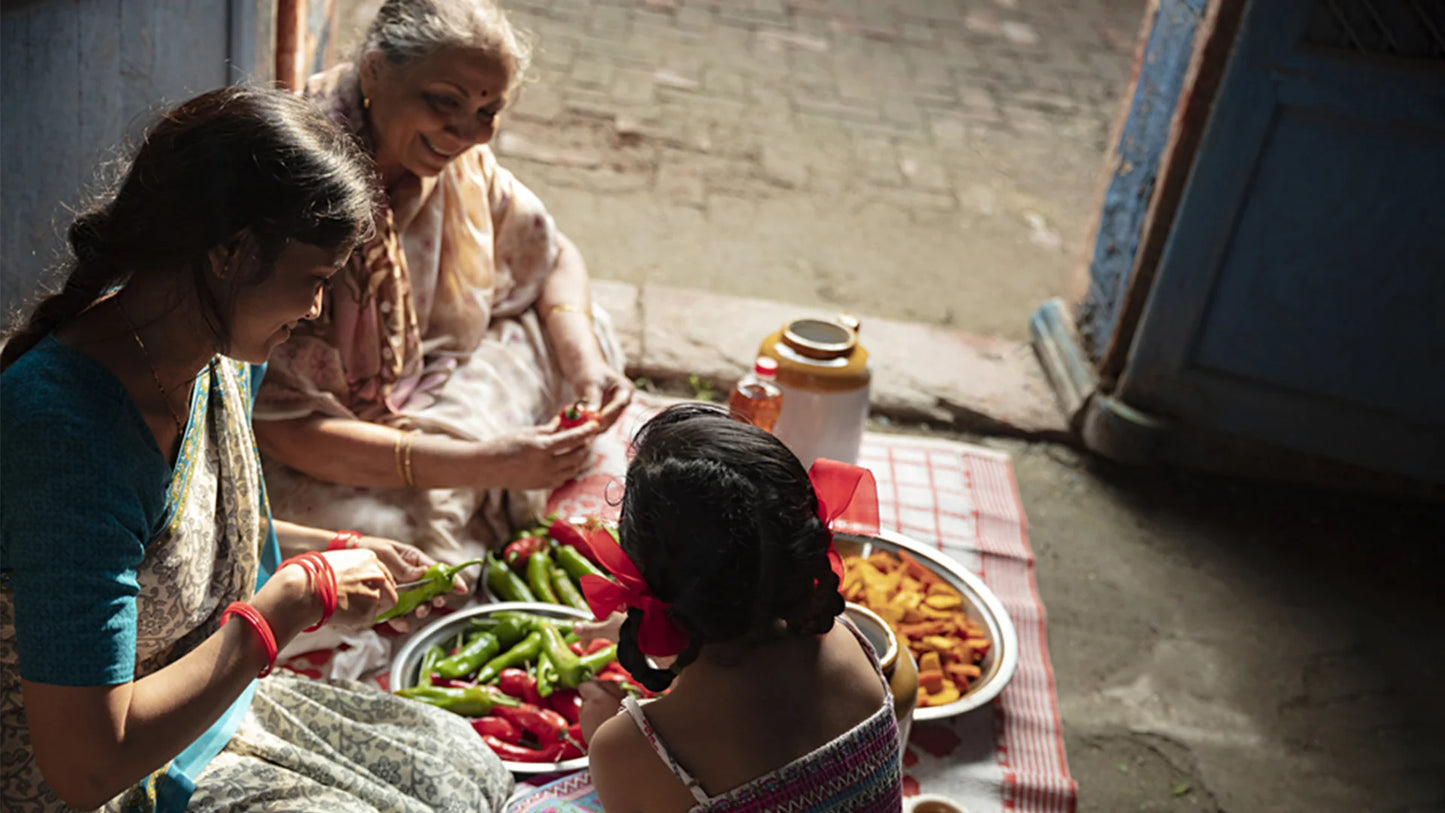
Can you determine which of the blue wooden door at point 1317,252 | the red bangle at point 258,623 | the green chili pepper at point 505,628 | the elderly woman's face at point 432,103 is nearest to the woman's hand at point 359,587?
the red bangle at point 258,623

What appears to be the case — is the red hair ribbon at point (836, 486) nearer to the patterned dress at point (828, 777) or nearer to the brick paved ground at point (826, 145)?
the patterned dress at point (828, 777)

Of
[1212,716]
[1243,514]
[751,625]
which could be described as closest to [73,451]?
[751,625]

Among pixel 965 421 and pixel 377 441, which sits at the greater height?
pixel 377 441

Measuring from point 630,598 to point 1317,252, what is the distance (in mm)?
3367

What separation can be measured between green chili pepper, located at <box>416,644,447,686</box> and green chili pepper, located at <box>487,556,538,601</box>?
335mm

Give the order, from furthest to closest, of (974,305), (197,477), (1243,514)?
(974,305), (1243,514), (197,477)

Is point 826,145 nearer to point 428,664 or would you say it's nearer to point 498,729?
point 428,664

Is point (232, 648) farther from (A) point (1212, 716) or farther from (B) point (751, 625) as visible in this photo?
(A) point (1212, 716)

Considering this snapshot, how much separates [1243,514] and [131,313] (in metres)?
3.98

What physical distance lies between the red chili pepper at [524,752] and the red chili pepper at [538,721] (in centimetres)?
3

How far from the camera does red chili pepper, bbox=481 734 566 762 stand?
8.59ft

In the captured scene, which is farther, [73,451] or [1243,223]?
[1243,223]

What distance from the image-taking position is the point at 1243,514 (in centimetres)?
453

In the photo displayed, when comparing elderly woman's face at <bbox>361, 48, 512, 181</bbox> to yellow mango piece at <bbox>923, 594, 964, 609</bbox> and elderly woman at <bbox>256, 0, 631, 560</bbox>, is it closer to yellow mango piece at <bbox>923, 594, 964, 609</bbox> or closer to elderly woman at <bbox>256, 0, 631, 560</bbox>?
elderly woman at <bbox>256, 0, 631, 560</bbox>
